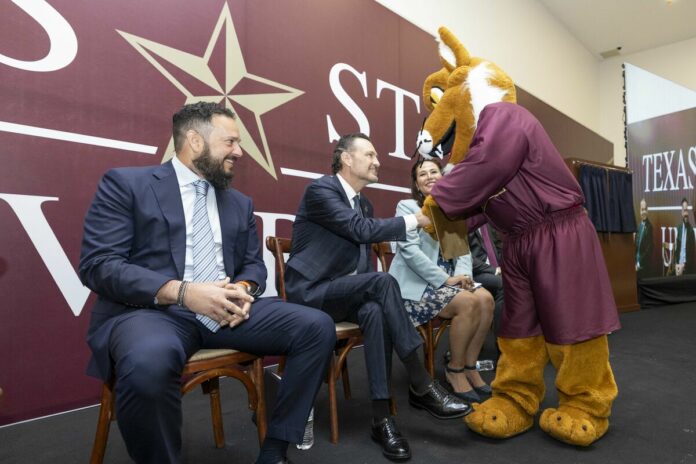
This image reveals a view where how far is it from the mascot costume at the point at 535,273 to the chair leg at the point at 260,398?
2.54ft

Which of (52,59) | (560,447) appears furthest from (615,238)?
(52,59)

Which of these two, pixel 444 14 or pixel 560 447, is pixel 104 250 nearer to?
pixel 560 447

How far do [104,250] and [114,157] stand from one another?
990 mm

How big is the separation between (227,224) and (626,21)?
7.18 m

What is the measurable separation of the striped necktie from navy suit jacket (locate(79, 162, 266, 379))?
0.06 m

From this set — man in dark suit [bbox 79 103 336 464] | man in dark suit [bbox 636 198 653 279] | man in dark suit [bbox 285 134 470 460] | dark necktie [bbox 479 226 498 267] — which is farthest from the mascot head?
man in dark suit [bbox 636 198 653 279]

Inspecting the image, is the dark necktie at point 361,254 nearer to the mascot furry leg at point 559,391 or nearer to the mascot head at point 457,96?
the mascot head at point 457,96

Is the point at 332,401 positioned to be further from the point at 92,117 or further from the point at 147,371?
the point at 92,117

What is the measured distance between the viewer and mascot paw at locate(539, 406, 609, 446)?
1.58m

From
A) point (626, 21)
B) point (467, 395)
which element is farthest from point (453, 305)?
point (626, 21)

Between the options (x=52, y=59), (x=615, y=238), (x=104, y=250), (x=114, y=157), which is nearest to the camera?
(x=104, y=250)

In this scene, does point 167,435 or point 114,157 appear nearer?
point 167,435

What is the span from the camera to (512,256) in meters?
1.73

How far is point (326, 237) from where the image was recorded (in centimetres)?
188
